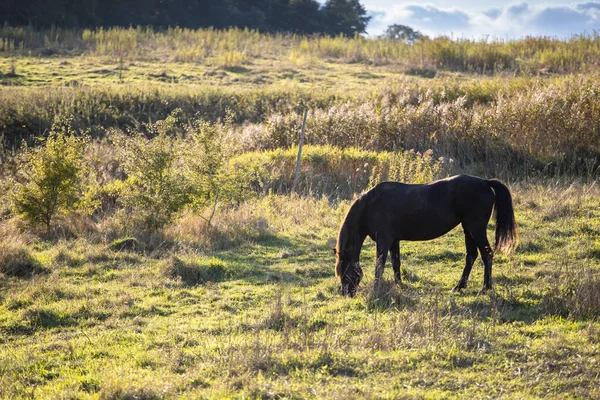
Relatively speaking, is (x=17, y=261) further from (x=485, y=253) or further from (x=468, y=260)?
(x=485, y=253)

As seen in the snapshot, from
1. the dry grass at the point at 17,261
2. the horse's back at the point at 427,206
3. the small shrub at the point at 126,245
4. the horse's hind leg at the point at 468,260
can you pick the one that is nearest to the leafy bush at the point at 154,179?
the small shrub at the point at 126,245

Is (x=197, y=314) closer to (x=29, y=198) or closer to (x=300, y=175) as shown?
(x=29, y=198)

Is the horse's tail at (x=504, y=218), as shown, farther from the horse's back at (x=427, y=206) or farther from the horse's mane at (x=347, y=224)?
the horse's mane at (x=347, y=224)

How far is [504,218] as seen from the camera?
29.7 ft

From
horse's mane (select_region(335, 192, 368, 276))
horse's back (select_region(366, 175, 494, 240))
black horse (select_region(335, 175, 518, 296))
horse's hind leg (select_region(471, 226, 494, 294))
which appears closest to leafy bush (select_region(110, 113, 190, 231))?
horse's mane (select_region(335, 192, 368, 276))

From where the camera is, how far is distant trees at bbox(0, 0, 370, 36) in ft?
145

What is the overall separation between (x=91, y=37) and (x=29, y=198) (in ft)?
87.7

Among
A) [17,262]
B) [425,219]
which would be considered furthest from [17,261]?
[425,219]

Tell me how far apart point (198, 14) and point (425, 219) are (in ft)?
163

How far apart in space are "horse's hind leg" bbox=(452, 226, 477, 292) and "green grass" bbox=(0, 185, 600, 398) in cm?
28

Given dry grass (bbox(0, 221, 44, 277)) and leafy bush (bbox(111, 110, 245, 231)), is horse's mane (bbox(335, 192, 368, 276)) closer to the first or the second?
leafy bush (bbox(111, 110, 245, 231))

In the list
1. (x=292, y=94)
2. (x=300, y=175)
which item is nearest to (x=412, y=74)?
(x=292, y=94)

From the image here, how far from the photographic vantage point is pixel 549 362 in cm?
634

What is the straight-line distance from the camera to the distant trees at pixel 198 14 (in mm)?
44219
